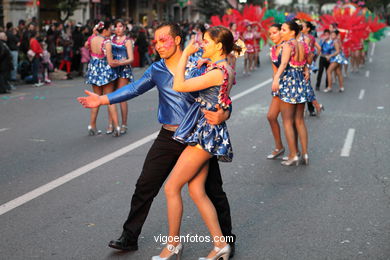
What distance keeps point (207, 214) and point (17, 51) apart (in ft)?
48.5

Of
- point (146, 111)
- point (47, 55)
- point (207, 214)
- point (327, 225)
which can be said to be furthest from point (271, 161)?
point (47, 55)

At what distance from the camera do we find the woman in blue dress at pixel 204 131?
4.23 metres

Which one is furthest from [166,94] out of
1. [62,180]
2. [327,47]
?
[327,47]

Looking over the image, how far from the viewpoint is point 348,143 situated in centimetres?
945

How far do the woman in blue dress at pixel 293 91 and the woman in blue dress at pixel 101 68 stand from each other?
2.94m

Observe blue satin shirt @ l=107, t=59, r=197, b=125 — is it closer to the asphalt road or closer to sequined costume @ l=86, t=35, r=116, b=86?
the asphalt road

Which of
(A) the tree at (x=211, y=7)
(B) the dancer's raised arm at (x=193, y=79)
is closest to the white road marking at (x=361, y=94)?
(B) the dancer's raised arm at (x=193, y=79)

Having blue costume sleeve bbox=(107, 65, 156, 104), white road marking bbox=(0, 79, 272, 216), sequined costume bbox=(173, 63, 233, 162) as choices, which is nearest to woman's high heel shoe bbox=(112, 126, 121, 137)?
white road marking bbox=(0, 79, 272, 216)

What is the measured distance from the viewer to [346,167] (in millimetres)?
7836

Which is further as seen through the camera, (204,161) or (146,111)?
(146,111)

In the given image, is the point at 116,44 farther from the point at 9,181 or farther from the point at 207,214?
the point at 207,214

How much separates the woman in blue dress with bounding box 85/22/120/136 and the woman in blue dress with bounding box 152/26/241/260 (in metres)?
5.44

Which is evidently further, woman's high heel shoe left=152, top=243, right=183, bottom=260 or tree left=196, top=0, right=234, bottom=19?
tree left=196, top=0, right=234, bottom=19

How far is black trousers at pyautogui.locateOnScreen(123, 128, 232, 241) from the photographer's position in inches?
180
